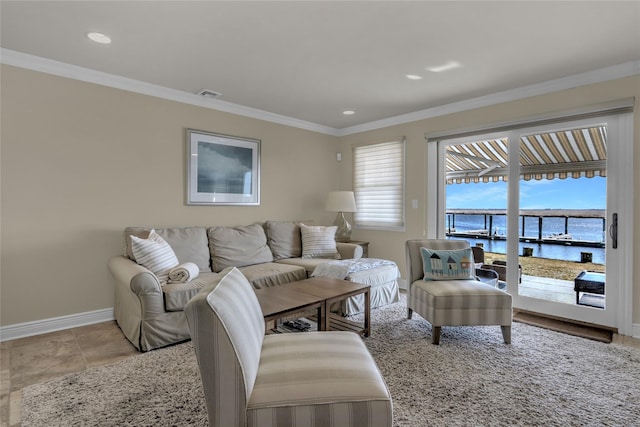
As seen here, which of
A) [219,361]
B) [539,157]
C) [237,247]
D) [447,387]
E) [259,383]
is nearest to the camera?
[219,361]

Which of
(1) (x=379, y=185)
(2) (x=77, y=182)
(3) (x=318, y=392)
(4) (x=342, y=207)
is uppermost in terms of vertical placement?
(1) (x=379, y=185)

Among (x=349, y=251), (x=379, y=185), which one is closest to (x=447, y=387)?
(x=349, y=251)

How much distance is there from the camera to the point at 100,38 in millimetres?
2477

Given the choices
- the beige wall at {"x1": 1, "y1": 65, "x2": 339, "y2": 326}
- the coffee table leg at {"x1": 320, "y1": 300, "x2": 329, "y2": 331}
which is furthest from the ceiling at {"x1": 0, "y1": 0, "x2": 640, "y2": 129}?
the coffee table leg at {"x1": 320, "y1": 300, "x2": 329, "y2": 331}

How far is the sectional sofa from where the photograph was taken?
8.18 feet

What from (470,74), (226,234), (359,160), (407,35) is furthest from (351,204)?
(407,35)

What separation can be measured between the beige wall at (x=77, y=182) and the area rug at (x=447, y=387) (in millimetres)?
1200

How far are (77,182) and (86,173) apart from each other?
0.11 meters

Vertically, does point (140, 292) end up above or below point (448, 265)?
below

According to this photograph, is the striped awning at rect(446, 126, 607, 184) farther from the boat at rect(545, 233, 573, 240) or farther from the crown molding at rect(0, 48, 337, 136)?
the crown molding at rect(0, 48, 337, 136)

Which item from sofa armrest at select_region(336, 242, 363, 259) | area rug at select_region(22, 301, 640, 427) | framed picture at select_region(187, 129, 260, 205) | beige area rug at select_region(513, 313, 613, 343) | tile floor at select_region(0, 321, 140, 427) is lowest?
tile floor at select_region(0, 321, 140, 427)

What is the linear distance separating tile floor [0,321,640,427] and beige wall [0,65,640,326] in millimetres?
250

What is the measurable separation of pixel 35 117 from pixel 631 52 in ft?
16.5

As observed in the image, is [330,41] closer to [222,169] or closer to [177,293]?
[222,169]
